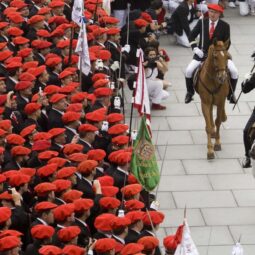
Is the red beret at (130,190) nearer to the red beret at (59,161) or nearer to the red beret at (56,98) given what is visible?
the red beret at (59,161)

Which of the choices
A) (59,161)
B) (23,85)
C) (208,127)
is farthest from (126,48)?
(59,161)

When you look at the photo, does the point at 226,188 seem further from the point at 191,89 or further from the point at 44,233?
the point at 44,233

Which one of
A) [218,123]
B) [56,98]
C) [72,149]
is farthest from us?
[218,123]

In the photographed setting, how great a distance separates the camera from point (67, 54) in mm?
22469

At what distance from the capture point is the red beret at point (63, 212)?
15.4 metres

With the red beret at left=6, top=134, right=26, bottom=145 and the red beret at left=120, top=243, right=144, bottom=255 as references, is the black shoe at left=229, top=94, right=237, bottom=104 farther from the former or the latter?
the red beret at left=120, top=243, right=144, bottom=255

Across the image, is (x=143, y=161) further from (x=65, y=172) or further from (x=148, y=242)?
(x=148, y=242)

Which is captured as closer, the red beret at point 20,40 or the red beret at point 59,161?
the red beret at point 59,161

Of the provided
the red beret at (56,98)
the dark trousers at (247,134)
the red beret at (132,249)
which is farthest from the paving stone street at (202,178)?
the red beret at (132,249)

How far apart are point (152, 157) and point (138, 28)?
9853 mm

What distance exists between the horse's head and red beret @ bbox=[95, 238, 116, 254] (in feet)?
23.2

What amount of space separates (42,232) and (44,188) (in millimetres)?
1192

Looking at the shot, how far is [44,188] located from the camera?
1611 cm

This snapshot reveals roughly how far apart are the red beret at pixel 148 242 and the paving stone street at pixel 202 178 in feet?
10.8
